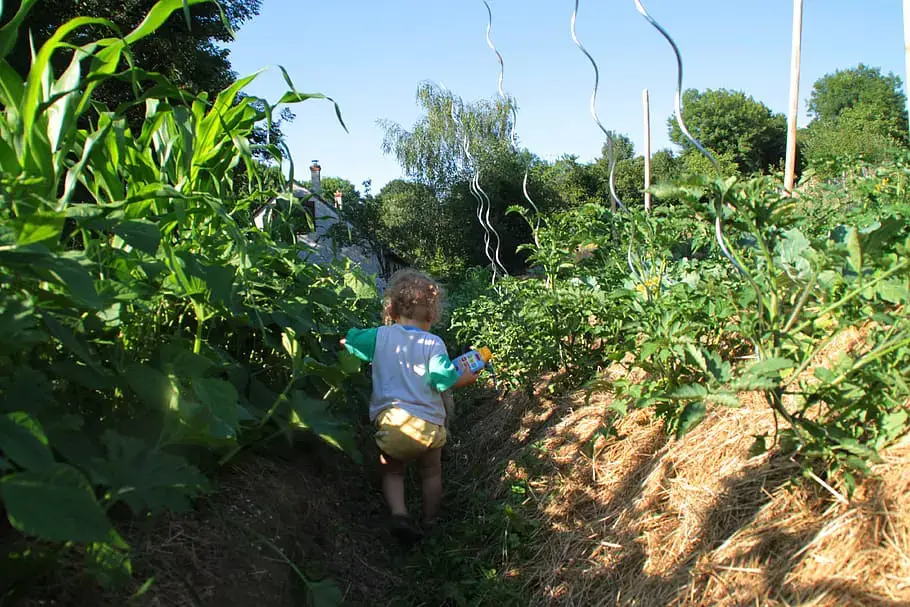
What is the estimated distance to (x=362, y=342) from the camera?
312 centimetres

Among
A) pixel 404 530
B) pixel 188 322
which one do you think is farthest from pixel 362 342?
pixel 188 322

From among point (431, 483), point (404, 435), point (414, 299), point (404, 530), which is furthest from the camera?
point (414, 299)

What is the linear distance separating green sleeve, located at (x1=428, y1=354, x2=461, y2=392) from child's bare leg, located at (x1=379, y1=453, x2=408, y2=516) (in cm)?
37

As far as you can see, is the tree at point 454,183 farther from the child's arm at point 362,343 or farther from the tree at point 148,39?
the child's arm at point 362,343

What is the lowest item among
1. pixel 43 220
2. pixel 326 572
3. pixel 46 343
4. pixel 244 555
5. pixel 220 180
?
pixel 326 572

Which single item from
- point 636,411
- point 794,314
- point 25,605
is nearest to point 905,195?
point 636,411

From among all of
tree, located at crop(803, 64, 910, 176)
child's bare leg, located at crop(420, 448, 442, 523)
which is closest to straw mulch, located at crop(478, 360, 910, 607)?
child's bare leg, located at crop(420, 448, 442, 523)

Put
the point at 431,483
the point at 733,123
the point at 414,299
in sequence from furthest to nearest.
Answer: the point at 733,123
the point at 414,299
the point at 431,483

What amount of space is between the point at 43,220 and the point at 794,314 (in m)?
1.56

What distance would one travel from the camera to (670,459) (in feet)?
7.69

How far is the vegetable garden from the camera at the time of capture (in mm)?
1210

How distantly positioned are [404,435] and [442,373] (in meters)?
0.30

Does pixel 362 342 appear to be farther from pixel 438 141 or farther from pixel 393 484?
pixel 438 141

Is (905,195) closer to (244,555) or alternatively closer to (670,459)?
(670,459)
